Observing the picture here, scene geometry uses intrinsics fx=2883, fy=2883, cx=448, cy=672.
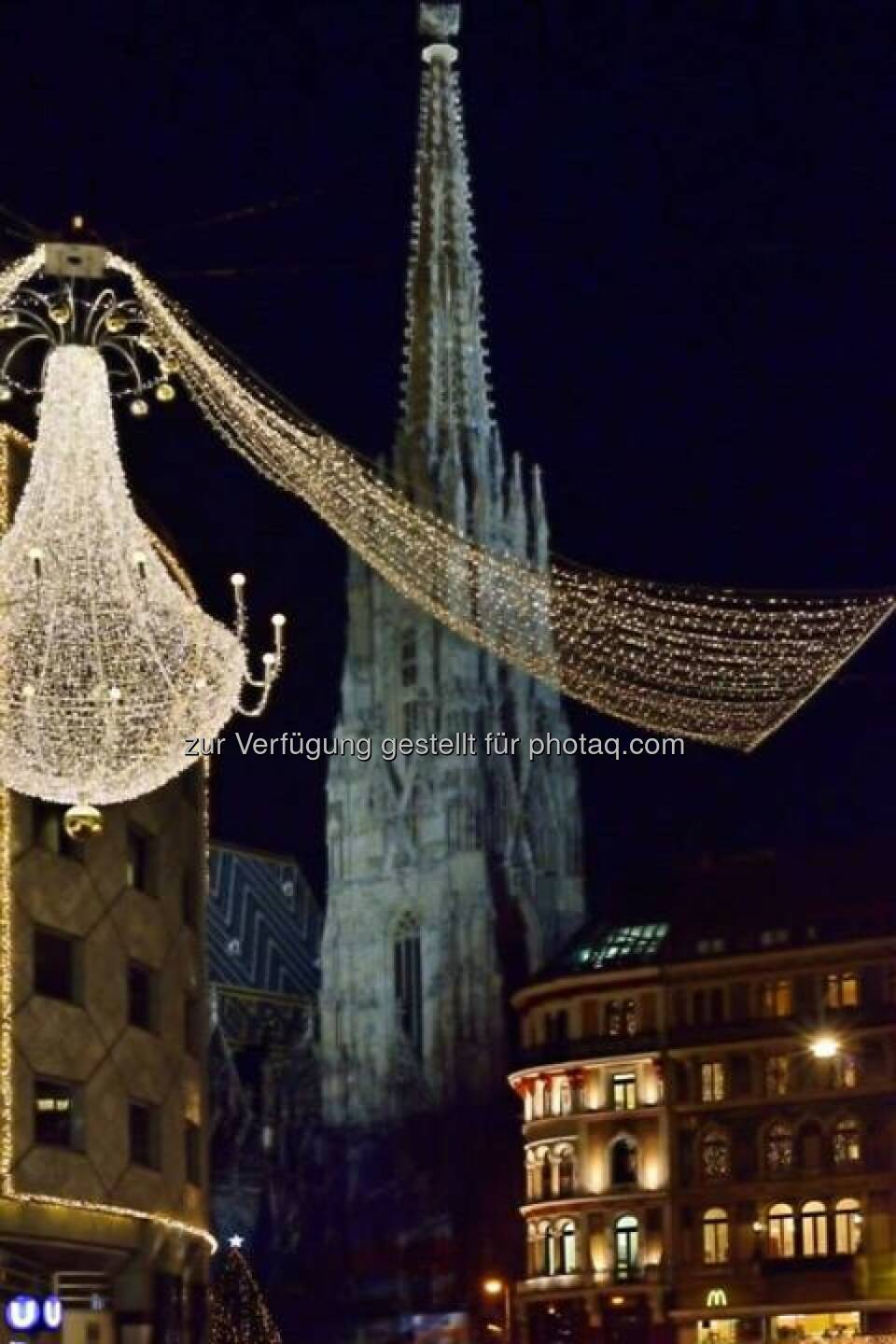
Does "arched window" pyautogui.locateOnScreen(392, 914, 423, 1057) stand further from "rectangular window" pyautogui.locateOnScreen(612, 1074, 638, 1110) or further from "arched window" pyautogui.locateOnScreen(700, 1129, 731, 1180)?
"arched window" pyautogui.locateOnScreen(700, 1129, 731, 1180)

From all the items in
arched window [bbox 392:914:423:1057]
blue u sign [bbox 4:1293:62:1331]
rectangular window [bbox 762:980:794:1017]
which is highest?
arched window [bbox 392:914:423:1057]

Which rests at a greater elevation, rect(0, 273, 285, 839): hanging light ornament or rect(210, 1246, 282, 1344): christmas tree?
rect(0, 273, 285, 839): hanging light ornament

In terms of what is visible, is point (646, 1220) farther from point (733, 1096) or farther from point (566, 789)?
point (566, 789)

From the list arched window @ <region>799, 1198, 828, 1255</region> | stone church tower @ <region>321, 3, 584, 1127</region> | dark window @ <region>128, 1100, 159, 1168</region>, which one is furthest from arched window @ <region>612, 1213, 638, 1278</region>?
dark window @ <region>128, 1100, 159, 1168</region>

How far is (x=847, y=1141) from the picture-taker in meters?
92.9

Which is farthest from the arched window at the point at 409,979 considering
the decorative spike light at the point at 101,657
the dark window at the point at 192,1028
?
the decorative spike light at the point at 101,657

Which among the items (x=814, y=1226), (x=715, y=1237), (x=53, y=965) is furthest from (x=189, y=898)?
(x=715, y=1237)

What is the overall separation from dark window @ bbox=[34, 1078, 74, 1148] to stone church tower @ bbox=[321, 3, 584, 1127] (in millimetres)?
88460

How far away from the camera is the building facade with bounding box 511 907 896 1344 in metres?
91.9

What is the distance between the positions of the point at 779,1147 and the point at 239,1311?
64.9ft

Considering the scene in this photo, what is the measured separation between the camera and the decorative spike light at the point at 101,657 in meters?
27.2

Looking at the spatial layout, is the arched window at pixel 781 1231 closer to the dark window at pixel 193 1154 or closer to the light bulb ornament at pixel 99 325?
the dark window at pixel 193 1154

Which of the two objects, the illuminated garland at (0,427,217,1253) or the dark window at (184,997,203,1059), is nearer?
the illuminated garland at (0,427,217,1253)

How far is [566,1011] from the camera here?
102875mm
